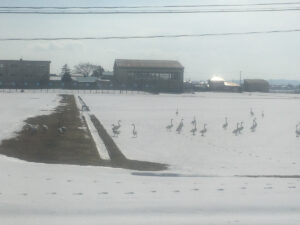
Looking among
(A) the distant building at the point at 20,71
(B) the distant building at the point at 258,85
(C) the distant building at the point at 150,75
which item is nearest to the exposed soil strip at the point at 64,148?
(C) the distant building at the point at 150,75

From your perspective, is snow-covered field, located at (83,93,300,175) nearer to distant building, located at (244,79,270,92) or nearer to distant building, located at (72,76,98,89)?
distant building, located at (72,76,98,89)

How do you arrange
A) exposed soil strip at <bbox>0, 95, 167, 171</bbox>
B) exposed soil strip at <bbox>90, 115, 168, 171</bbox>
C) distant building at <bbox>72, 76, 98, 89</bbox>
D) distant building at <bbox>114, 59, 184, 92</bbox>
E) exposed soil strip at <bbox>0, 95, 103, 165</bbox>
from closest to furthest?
exposed soil strip at <bbox>90, 115, 168, 171</bbox> → exposed soil strip at <bbox>0, 95, 167, 171</bbox> → exposed soil strip at <bbox>0, 95, 103, 165</bbox> → distant building at <bbox>114, 59, 184, 92</bbox> → distant building at <bbox>72, 76, 98, 89</bbox>

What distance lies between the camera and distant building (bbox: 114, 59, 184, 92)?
108 metres

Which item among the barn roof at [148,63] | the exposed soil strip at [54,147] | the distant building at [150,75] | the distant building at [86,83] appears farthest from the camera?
the distant building at [86,83]

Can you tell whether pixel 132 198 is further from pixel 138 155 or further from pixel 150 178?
pixel 138 155

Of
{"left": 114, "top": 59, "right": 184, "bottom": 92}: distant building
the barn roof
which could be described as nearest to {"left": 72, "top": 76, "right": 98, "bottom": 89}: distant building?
{"left": 114, "top": 59, "right": 184, "bottom": 92}: distant building

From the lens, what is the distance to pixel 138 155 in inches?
639

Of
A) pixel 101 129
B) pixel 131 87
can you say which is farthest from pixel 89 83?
pixel 101 129

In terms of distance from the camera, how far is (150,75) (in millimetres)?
111812

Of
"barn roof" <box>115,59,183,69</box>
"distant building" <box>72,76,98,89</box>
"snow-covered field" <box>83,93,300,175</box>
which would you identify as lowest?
"snow-covered field" <box>83,93,300,175</box>

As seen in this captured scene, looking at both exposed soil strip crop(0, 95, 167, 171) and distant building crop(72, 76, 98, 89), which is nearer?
exposed soil strip crop(0, 95, 167, 171)

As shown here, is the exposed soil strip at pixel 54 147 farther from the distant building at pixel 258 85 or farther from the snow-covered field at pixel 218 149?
the distant building at pixel 258 85

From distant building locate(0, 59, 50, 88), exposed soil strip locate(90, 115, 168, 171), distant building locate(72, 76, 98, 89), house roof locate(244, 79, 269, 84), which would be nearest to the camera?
exposed soil strip locate(90, 115, 168, 171)

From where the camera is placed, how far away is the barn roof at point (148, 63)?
111m
